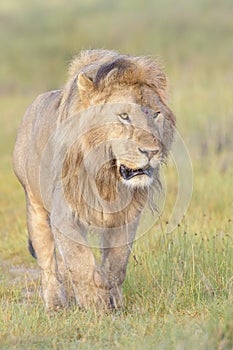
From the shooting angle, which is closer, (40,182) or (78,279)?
(78,279)

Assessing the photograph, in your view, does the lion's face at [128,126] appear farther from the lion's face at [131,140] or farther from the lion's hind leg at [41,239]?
the lion's hind leg at [41,239]

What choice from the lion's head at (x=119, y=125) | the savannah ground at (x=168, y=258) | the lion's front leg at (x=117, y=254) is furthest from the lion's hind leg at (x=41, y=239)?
the lion's head at (x=119, y=125)

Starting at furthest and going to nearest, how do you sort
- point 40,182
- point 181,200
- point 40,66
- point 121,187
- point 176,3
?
point 176,3, point 40,66, point 181,200, point 40,182, point 121,187

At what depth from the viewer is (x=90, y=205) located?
15.0 ft

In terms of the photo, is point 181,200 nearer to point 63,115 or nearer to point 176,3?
point 63,115

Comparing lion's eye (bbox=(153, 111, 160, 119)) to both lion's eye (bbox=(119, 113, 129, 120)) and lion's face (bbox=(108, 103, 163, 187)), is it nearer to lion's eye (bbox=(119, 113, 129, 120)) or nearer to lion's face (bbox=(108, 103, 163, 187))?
lion's face (bbox=(108, 103, 163, 187))

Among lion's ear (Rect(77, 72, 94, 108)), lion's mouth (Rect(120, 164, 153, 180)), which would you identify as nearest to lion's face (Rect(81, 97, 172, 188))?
lion's mouth (Rect(120, 164, 153, 180))

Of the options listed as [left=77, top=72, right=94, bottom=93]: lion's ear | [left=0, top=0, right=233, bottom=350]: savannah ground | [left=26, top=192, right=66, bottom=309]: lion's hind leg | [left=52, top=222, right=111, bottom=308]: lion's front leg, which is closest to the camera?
[left=0, top=0, right=233, bottom=350]: savannah ground

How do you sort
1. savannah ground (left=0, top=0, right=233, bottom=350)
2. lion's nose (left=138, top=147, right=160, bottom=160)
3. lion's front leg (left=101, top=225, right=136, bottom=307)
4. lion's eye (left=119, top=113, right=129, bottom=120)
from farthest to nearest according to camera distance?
lion's front leg (left=101, top=225, right=136, bottom=307) < lion's eye (left=119, top=113, right=129, bottom=120) < lion's nose (left=138, top=147, right=160, bottom=160) < savannah ground (left=0, top=0, right=233, bottom=350)

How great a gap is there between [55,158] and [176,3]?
27.3m

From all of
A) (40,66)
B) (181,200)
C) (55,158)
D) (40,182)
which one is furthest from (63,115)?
(40,66)

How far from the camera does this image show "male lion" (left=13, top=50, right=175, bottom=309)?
422 centimetres

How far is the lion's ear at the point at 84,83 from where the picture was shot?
432 cm

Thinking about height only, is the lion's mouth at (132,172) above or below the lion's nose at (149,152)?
below
